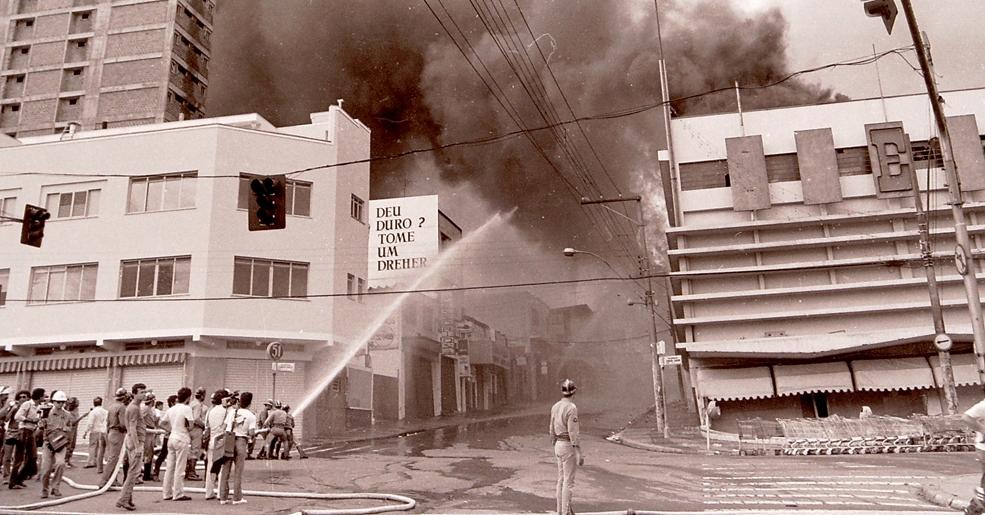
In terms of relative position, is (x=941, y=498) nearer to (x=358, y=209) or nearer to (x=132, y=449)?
(x=132, y=449)

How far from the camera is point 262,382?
30.3 m

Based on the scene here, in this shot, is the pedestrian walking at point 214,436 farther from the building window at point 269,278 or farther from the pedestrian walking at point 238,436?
the building window at point 269,278

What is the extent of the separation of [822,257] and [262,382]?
84.8ft

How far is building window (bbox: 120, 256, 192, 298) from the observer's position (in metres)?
29.9

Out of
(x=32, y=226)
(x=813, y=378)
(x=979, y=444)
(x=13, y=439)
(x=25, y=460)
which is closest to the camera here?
(x=979, y=444)

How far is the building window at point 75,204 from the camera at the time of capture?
31641mm

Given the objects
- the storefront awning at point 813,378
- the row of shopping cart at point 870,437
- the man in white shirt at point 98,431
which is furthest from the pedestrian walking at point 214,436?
the storefront awning at point 813,378

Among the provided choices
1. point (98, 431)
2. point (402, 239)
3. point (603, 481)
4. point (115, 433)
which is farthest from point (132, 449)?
point (402, 239)

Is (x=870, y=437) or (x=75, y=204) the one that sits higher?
(x=75, y=204)

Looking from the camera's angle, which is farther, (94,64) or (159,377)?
(94,64)

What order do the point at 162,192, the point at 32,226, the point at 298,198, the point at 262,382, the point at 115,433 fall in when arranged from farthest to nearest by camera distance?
1. the point at 298,198
2. the point at 162,192
3. the point at 262,382
4. the point at 32,226
5. the point at 115,433

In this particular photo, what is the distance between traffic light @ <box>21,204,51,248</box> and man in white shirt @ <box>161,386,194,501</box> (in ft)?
31.9

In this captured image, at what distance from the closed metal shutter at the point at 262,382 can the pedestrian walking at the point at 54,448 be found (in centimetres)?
1741

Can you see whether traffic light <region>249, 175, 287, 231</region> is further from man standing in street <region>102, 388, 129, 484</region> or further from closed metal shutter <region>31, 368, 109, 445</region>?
closed metal shutter <region>31, 368, 109, 445</region>
